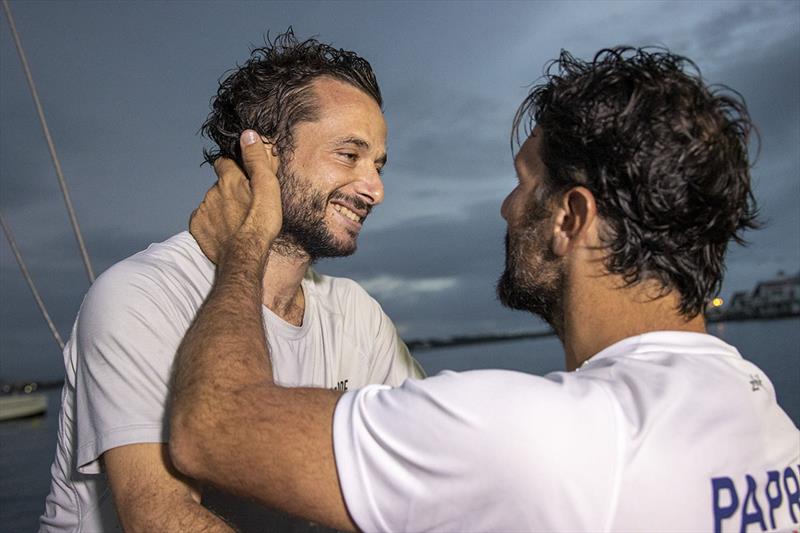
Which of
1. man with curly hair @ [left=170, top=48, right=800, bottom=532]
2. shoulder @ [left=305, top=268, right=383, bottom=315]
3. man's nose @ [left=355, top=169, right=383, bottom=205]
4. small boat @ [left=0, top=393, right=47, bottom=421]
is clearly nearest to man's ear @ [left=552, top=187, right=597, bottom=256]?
man with curly hair @ [left=170, top=48, right=800, bottom=532]

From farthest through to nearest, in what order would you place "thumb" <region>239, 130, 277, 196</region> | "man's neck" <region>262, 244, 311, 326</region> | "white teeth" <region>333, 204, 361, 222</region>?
"white teeth" <region>333, 204, 361, 222</region> → "man's neck" <region>262, 244, 311, 326</region> → "thumb" <region>239, 130, 277, 196</region>

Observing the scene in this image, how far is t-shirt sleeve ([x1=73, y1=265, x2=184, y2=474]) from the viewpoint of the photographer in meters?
2.23

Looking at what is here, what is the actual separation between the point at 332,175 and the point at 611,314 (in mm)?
1716

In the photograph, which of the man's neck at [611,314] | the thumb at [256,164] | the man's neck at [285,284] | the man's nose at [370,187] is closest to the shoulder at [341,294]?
the man's neck at [285,284]

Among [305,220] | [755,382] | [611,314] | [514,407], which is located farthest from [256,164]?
[755,382]

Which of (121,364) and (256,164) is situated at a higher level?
(256,164)

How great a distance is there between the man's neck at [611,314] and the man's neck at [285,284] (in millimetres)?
1461

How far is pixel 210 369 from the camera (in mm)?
1828

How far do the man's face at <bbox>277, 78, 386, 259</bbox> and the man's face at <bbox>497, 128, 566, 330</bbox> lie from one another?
1.17 metres

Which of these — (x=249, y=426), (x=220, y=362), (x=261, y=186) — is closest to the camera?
(x=249, y=426)

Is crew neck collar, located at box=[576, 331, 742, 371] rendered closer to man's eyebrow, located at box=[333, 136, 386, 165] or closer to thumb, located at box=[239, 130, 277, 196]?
thumb, located at box=[239, 130, 277, 196]

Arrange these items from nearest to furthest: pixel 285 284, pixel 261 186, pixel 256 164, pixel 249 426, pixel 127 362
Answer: pixel 249 426 → pixel 127 362 → pixel 261 186 → pixel 256 164 → pixel 285 284

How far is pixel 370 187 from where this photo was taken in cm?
341

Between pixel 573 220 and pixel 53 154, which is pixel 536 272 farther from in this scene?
pixel 53 154
